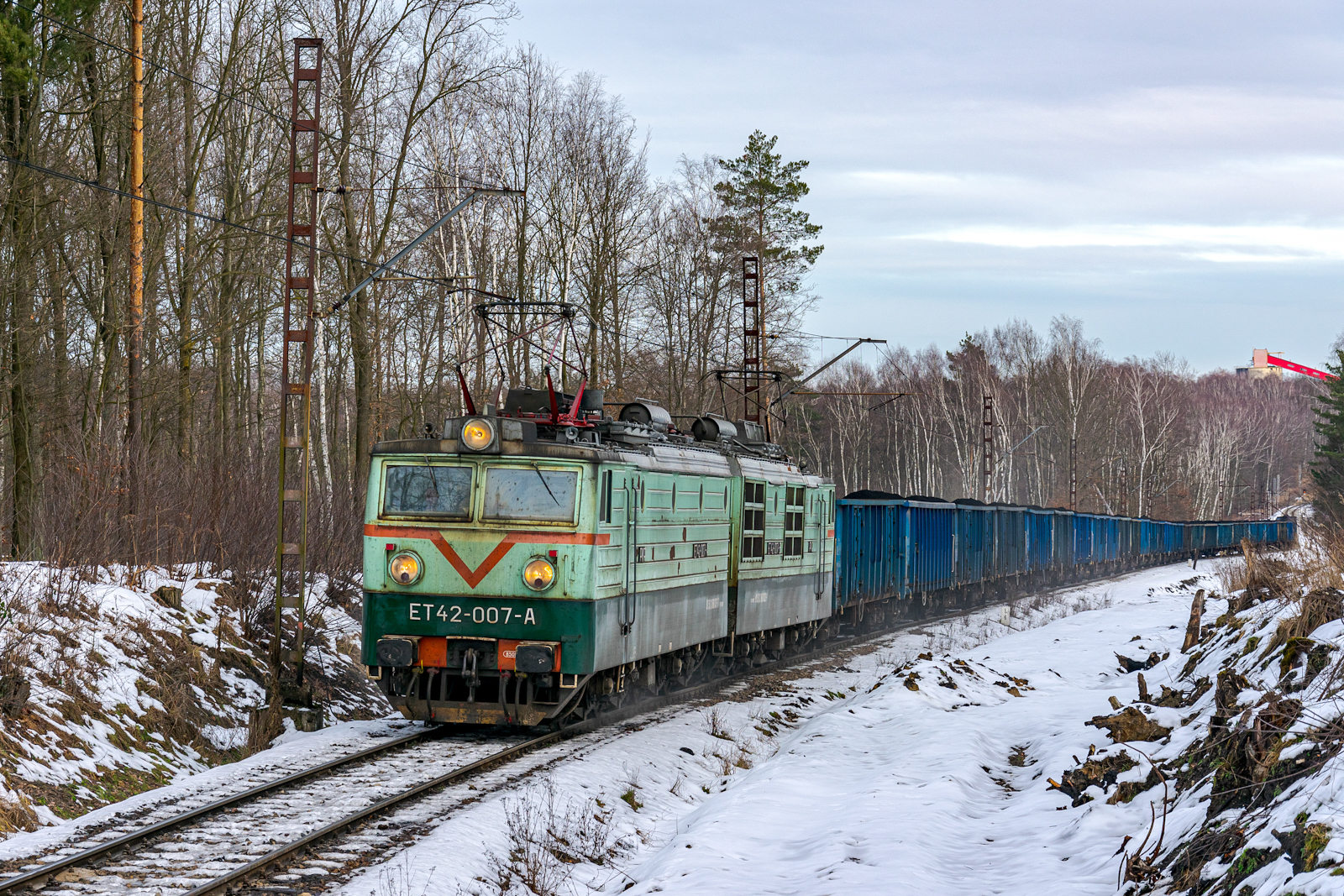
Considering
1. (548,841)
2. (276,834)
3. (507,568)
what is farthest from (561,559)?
(276,834)

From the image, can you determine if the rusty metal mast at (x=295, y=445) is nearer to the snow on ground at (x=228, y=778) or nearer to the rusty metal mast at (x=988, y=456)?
the snow on ground at (x=228, y=778)

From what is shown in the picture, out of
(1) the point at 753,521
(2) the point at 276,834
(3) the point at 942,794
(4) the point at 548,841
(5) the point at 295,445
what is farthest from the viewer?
(1) the point at 753,521

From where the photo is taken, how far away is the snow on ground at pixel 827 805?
24.2ft

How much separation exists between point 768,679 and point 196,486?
796 cm

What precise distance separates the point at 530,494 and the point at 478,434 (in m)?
0.74

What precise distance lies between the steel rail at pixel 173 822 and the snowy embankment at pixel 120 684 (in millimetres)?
1041

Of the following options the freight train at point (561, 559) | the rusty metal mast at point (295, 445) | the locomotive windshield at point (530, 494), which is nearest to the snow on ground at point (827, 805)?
the freight train at point (561, 559)

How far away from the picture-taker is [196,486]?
631 inches

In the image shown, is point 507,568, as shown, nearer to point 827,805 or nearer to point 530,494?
point 530,494

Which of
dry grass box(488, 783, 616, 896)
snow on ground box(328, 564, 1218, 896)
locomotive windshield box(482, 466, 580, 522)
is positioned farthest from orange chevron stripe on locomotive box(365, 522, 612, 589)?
dry grass box(488, 783, 616, 896)

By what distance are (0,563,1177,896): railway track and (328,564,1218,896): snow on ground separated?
0.52 metres

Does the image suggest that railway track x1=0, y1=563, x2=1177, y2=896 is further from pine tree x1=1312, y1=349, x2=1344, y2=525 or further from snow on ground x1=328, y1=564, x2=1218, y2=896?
pine tree x1=1312, y1=349, x2=1344, y2=525

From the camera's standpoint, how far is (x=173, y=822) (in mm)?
8289

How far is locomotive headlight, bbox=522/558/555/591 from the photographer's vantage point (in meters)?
11.2
